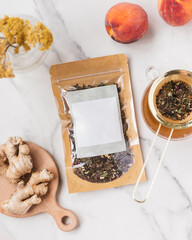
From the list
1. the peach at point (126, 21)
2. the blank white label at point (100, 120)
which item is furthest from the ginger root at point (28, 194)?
the peach at point (126, 21)

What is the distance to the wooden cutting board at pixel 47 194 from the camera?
87 centimetres

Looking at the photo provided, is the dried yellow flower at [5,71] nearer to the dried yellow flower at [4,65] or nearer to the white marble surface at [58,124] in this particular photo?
the dried yellow flower at [4,65]

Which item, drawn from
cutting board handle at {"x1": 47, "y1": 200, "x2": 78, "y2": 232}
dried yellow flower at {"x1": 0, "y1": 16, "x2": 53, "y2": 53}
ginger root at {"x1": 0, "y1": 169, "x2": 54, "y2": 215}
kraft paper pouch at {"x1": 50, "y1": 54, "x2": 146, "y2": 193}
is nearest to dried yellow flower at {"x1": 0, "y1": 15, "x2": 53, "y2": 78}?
dried yellow flower at {"x1": 0, "y1": 16, "x2": 53, "y2": 53}

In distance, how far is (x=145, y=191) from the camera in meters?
0.87

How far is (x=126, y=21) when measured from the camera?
78cm

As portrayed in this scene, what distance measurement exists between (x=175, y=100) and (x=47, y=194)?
476 mm

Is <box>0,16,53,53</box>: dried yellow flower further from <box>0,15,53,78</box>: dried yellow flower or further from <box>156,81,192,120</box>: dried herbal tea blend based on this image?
<box>156,81,192,120</box>: dried herbal tea blend

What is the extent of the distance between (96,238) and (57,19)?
2.30ft

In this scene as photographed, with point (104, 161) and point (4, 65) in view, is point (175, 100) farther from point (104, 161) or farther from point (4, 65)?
point (4, 65)

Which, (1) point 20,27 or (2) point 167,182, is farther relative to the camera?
(2) point 167,182

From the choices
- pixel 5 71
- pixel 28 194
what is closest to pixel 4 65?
pixel 5 71

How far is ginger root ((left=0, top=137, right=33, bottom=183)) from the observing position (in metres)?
0.82

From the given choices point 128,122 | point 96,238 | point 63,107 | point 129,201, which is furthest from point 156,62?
point 96,238

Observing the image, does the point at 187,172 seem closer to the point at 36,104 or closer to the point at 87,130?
the point at 87,130
